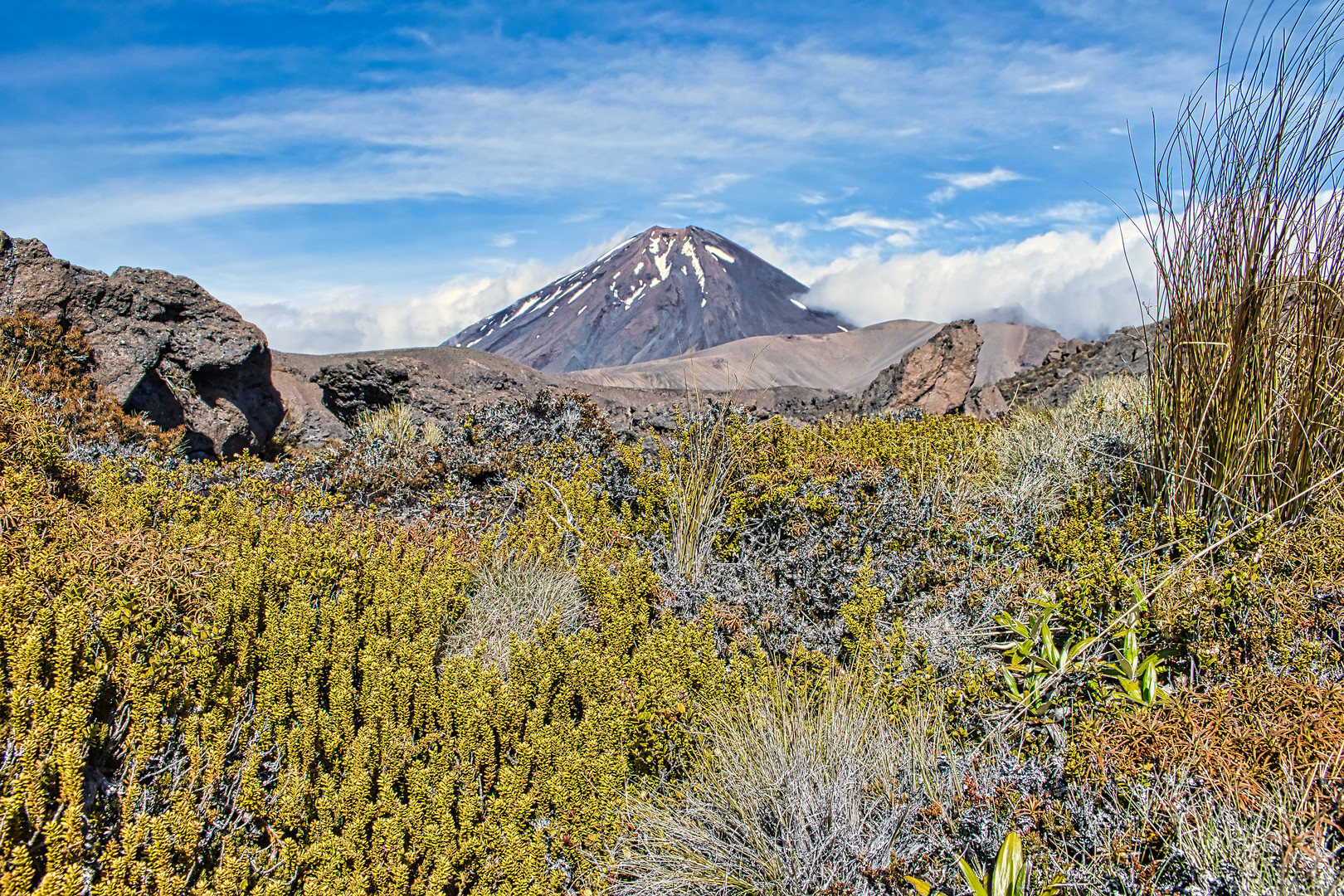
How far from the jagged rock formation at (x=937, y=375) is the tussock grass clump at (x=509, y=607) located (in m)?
6.67

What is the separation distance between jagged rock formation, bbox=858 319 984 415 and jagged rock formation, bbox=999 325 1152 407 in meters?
0.68

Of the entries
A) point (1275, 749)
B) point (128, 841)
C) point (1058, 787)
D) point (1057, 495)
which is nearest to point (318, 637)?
point (128, 841)

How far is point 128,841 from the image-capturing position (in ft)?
4.94

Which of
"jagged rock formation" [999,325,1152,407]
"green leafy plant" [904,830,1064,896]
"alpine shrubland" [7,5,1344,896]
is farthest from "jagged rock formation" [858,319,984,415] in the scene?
"green leafy plant" [904,830,1064,896]

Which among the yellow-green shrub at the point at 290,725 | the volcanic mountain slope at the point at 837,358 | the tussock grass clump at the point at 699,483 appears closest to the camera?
the yellow-green shrub at the point at 290,725

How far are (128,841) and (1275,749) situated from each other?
253 centimetres

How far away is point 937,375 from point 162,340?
8.21 metres

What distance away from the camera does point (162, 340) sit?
20.6 ft

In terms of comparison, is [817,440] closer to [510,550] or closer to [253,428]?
[510,550]

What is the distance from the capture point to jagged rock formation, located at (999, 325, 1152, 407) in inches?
327

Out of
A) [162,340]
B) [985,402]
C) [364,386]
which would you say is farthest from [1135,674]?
[985,402]

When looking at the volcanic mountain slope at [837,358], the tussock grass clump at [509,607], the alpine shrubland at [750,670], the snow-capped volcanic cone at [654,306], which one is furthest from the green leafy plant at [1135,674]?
Result: the snow-capped volcanic cone at [654,306]

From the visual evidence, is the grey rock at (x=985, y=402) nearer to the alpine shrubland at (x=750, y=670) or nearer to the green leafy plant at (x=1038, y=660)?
the alpine shrubland at (x=750, y=670)

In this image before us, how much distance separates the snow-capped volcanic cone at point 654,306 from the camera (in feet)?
264
